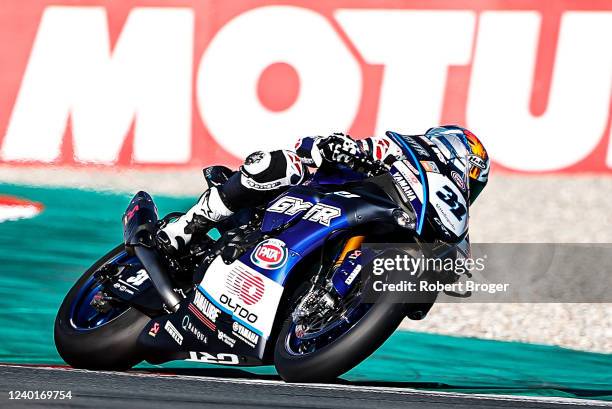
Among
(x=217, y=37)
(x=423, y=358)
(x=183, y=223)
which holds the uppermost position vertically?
(x=217, y=37)

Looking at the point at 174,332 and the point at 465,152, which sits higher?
the point at 465,152

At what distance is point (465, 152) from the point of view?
15.5ft

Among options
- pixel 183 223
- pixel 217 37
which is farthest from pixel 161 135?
pixel 183 223

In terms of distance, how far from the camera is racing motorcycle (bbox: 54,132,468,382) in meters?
4.35

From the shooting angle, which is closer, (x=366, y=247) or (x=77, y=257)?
(x=366, y=247)

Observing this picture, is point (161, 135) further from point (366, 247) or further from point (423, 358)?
point (366, 247)

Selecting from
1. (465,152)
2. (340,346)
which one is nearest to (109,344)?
(340,346)

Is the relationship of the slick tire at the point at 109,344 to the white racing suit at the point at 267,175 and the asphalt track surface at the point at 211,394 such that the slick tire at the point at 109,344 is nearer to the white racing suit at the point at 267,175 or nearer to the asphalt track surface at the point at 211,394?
the asphalt track surface at the point at 211,394

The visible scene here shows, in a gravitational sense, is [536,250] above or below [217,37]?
below

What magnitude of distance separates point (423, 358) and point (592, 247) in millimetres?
1287

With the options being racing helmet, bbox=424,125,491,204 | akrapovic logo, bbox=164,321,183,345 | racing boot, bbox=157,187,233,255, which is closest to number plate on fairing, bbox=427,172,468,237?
racing helmet, bbox=424,125,491,204

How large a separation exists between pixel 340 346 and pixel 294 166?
1035 millimetres

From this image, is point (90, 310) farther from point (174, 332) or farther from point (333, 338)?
point (333, 338)

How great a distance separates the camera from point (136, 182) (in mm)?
7004
